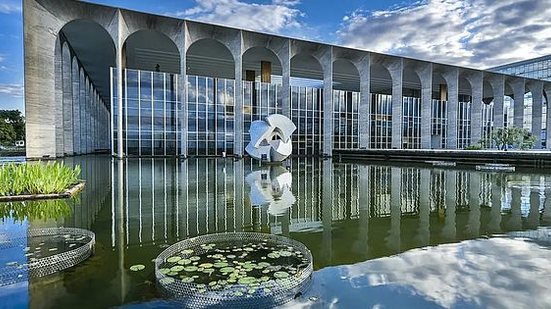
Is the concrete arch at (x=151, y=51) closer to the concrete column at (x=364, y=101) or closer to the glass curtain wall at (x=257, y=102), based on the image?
the glass curtain wall at (x=257, y=102)

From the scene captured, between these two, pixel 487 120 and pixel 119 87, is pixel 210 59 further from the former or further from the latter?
pixel 487 120

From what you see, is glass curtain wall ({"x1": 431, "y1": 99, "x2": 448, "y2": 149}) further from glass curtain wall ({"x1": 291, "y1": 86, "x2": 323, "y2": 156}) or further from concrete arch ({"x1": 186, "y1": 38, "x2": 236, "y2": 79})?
concrete arch ({"x1": 186, "y1": 38, "x2": 236, "y2": 79})

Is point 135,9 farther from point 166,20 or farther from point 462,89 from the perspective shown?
point 462,89

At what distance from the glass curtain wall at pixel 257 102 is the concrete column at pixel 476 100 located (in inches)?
1079

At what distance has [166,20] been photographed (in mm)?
28781

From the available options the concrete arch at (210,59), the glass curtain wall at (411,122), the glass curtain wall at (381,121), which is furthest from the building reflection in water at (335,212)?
the glass curtain wall at (411,122)

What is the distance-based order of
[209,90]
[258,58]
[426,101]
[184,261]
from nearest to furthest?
1. [184,261]
2. [209,90]
3. [258,58]
4. [426,101]

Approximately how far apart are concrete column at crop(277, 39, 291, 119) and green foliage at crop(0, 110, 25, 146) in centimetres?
4802

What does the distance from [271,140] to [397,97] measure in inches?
920

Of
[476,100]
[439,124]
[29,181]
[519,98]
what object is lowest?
[29,181]

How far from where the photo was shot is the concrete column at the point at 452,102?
4353cm

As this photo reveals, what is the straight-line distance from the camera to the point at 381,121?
4300 cm

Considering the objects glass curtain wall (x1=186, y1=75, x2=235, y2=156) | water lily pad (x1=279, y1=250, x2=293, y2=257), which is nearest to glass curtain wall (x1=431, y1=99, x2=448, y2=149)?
glass curtain wall (x1=186, y1=75, x2=235, y2=156)

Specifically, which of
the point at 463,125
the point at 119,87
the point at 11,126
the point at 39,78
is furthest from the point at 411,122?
the point at 11,126
